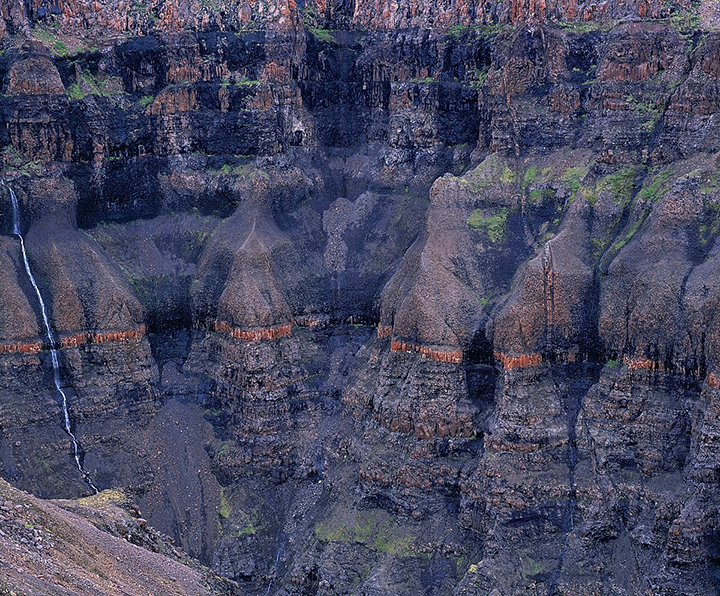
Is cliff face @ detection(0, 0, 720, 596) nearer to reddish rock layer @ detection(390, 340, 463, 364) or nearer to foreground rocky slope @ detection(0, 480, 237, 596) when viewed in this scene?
reddish rock layer @ detection(390, 340, 463, 364)

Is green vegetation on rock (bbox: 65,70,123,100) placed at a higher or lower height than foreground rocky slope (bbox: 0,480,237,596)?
higher

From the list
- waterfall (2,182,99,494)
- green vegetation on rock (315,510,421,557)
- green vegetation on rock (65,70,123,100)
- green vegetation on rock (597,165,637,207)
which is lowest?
green vegetation on rock (315,510,421,557)

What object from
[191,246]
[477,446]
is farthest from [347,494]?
[191,246]

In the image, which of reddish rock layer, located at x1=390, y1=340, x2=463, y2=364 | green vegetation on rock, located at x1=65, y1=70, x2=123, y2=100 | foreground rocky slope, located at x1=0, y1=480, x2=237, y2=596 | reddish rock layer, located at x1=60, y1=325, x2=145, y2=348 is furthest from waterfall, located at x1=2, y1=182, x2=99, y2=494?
reddish rock layer, located at x1=390, y1=340, x2=463, y2=364

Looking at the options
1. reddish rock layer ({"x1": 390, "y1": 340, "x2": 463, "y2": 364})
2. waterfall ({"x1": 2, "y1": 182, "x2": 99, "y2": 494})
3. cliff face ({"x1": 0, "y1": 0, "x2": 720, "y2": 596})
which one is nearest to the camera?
cliff face ({"x1": 0, "y1": 0, "x2": 720, "y2": 596})

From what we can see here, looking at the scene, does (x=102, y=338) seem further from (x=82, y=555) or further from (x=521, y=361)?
(x=82, y=555)

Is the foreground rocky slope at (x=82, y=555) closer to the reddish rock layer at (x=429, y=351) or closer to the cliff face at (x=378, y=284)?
the cliff face at (x=378, y=284)

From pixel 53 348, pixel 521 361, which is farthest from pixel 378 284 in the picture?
pixel 53 348

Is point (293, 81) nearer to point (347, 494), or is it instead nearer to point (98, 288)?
point (98, 288)

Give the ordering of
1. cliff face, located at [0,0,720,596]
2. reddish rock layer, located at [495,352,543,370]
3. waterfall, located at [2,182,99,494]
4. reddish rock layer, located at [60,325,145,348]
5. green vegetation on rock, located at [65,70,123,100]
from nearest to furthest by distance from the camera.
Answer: cliff face, located at [0,0,720,596] → reddish rock layer, located at [495,352,543,370] → waterfall, located at [2,182,99,494] → reddish rock layer, located at [60,325,145,348] → green vegetation on rock, located at [65,70,123,100]

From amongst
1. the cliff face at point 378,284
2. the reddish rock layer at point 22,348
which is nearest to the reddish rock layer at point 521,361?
the cliff face at point 378,284
